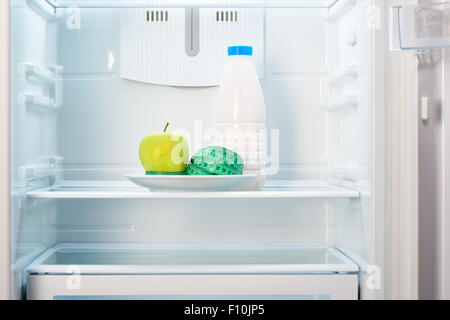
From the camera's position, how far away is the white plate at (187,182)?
1.09 metres

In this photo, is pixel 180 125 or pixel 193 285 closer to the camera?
pixel 193 285

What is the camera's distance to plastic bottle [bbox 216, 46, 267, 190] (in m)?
1.27

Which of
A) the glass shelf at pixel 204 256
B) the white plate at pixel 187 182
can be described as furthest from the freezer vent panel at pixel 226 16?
the glass shelf at pixel 204 256

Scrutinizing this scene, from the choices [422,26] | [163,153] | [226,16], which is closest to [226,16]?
[226,16]

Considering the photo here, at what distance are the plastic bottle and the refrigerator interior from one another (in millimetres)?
129

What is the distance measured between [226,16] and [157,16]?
0.19 metres

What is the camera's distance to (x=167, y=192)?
1135 millimetres

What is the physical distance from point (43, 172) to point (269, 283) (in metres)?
0.62

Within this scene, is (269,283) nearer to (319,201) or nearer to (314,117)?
(319,201)

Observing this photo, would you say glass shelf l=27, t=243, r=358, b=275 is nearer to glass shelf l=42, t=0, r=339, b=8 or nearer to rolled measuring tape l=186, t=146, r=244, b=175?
rolled measuring tape l=186, t=146, r=244, b=175

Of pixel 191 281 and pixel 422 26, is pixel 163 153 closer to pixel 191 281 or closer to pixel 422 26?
pixel 191 281

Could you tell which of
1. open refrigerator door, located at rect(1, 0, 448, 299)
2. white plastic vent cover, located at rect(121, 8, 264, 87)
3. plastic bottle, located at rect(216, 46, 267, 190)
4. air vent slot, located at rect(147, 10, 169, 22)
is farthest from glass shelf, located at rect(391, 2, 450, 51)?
air vent slot, located at rect(147, 10, 169, 22)

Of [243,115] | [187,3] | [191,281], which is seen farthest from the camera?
[187,3]

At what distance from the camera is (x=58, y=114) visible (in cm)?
141
